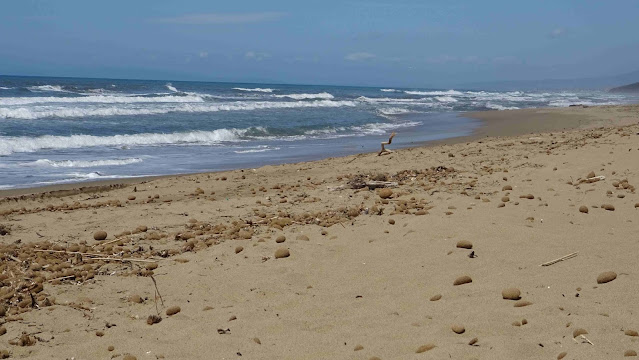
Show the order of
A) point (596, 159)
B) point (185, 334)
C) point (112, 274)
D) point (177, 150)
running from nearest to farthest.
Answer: point (185, 334) < point (112, 274) < point (596, 159) < point (177, 150)

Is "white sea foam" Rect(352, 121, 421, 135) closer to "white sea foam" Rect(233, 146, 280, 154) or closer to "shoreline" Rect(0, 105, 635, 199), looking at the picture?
"shoreline" Rect(0, 105, 635, 199)

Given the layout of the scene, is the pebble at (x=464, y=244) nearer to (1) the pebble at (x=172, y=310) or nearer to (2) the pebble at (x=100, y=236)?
(1) the pebble at (x=172, y=310)

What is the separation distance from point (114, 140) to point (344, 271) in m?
15.1

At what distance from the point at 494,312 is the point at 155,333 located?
214 centimetres

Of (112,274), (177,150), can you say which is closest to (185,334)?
(112,274)

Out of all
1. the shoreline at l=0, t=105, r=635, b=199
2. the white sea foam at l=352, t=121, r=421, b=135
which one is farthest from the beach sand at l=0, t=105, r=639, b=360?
the white sea foam at l=352, t=121, r=421, b=135

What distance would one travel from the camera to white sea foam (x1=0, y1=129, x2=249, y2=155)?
15758 mm

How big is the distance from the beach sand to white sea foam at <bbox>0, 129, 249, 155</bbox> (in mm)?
8776

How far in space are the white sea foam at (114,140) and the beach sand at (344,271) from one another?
346 inches

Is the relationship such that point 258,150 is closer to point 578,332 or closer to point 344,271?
point 344,271

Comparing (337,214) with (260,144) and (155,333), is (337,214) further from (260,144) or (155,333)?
(260,144)

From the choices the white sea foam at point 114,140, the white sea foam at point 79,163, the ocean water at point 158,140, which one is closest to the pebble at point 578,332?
the ocean water at point 158,140

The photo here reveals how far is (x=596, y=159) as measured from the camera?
816 centimetres

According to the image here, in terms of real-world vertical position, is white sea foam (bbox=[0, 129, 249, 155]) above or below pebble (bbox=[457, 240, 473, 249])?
below
